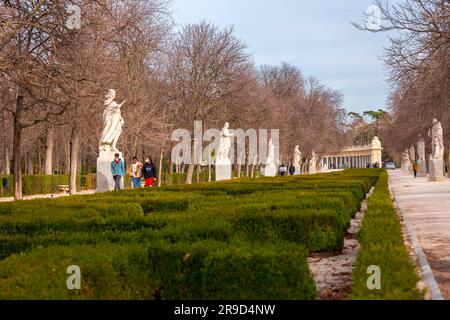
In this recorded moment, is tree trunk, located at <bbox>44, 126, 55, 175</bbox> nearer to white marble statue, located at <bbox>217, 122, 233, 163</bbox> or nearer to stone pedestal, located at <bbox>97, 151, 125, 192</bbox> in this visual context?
white marble statue, located at <bbox>217, 122, 233, 163</bbox>

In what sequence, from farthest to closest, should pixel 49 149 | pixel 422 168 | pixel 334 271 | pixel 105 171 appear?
pixel 422 168
pixel 49 149
pixel 105 171
pixel 334 271

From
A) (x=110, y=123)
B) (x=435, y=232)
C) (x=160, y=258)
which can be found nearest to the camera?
(x=160, y=258)

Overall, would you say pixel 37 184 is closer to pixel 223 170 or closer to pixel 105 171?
pixel 223 170

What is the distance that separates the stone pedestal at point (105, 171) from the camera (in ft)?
64.8

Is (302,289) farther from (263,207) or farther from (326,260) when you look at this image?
(263,207)

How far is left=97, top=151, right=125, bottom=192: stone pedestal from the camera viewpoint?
19.8 metres

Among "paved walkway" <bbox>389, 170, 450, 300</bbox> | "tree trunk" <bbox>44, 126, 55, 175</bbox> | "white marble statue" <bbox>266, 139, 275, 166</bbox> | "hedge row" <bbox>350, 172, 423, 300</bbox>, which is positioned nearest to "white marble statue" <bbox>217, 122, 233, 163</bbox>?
"tree trunk" <bbox>44, 126, 55, 175</bbox>

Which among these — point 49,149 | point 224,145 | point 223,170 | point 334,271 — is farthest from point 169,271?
point 49,149

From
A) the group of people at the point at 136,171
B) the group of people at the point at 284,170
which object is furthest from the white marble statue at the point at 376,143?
the group of people at the point at 136,171

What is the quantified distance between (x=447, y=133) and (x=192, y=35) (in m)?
17.9

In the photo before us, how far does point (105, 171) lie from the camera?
19.8m

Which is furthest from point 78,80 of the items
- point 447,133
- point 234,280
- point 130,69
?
point 447,133

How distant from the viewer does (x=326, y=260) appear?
27.5 ft

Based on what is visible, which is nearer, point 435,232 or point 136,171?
point 435,232
